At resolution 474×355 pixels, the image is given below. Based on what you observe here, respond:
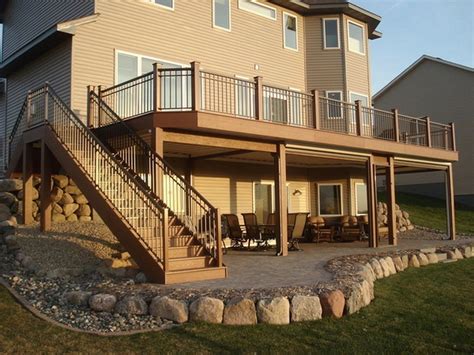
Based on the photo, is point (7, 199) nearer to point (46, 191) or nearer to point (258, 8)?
point (46, 191)

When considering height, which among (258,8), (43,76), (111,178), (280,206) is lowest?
(280,206)

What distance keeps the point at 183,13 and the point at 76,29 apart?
3.60 m

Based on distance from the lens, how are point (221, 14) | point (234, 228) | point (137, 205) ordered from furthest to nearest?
point (221, 14)
point (234, 228)
point (137, 205)

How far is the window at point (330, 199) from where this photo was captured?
19.9 metres

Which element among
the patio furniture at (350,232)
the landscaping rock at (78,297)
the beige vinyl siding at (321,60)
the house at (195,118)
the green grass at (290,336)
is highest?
the beige vinyl siding at (321,60)

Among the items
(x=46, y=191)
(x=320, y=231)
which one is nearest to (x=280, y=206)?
(x=320, y=231)

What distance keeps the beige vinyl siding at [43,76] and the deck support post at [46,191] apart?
1.82m

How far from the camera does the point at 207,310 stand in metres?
6.66

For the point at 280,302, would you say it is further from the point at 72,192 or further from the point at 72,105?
the point at 72,105

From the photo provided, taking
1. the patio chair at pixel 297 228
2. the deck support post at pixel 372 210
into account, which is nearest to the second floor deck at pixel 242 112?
the deck support post at pixel 372 210

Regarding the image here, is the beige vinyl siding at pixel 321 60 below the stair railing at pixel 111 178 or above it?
above

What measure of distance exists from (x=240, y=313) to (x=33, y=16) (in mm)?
13354

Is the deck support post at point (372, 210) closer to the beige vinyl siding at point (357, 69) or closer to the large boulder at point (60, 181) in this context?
the beige vinyl siding at point (357, 69)

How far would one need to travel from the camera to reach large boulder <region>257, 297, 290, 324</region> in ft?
22.0
